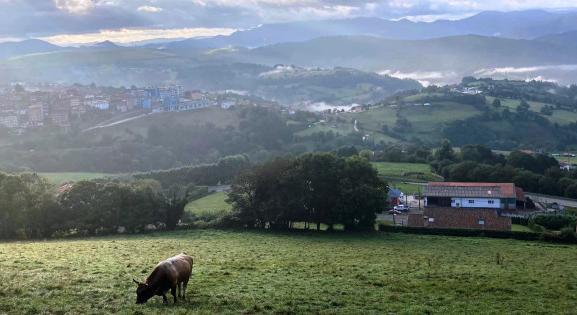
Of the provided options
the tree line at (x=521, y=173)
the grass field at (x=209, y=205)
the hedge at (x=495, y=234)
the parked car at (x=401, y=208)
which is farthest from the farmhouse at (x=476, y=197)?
the grass field at (x=209, y=205)

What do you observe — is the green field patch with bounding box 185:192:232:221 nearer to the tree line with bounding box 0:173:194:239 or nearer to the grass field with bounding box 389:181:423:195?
the tree line with bounding box 0:173:194:239

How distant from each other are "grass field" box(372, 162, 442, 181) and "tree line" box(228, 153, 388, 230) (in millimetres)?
41886

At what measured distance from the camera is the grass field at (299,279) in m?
17.5

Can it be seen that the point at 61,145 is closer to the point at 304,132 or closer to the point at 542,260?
the point at 304,132

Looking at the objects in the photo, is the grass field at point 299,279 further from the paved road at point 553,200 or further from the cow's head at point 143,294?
the paved road at point 553,200

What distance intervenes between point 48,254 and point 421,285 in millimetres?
19933

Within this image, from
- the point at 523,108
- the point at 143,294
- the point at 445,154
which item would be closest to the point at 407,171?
the point at 445,154

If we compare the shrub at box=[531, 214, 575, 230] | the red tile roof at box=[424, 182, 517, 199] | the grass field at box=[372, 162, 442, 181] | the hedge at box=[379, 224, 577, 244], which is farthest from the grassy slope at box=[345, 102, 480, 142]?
the hedge at box=[379, 224, 577, 244]

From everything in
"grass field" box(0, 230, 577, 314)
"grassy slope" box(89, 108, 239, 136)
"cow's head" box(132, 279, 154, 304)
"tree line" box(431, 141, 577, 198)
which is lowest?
"grass field" box(0, 230, 577, 314)

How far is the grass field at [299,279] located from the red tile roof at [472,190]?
36185mm

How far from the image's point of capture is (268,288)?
20234mm

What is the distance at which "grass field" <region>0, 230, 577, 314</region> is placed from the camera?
17.5 metres

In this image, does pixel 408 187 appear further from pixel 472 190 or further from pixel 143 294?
pixel 143 294

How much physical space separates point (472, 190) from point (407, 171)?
25256 mm
